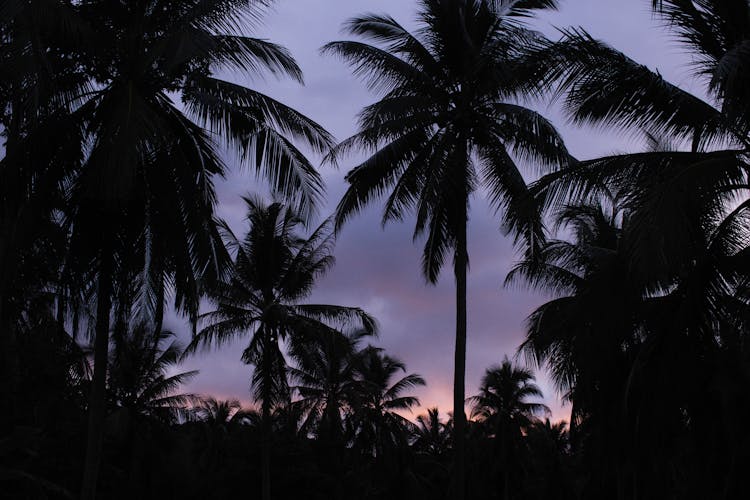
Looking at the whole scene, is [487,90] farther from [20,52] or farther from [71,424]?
[71,424]

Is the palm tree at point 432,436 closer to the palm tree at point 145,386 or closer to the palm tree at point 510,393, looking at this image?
the palm tree at point 510,393

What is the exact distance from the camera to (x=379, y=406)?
4247 cm

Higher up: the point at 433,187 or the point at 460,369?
the point at 433,187

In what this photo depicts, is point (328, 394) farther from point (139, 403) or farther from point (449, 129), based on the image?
point (449, 129)

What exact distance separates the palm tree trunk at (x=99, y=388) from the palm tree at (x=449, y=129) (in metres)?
6.18

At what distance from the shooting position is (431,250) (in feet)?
57.2

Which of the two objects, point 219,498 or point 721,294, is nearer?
point 721,294

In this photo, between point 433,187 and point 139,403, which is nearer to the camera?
point 433,187

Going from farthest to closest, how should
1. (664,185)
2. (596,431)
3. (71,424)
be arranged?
(71,424), (596,431), (664,185)

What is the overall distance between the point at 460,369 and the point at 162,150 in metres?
7.54

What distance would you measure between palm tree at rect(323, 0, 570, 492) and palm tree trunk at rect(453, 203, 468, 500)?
2cm

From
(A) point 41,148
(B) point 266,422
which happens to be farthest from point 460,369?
(B) point 266,422

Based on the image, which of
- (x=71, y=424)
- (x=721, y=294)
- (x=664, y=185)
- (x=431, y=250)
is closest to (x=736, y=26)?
(x=664, y=185)

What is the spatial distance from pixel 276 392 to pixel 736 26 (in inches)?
749
